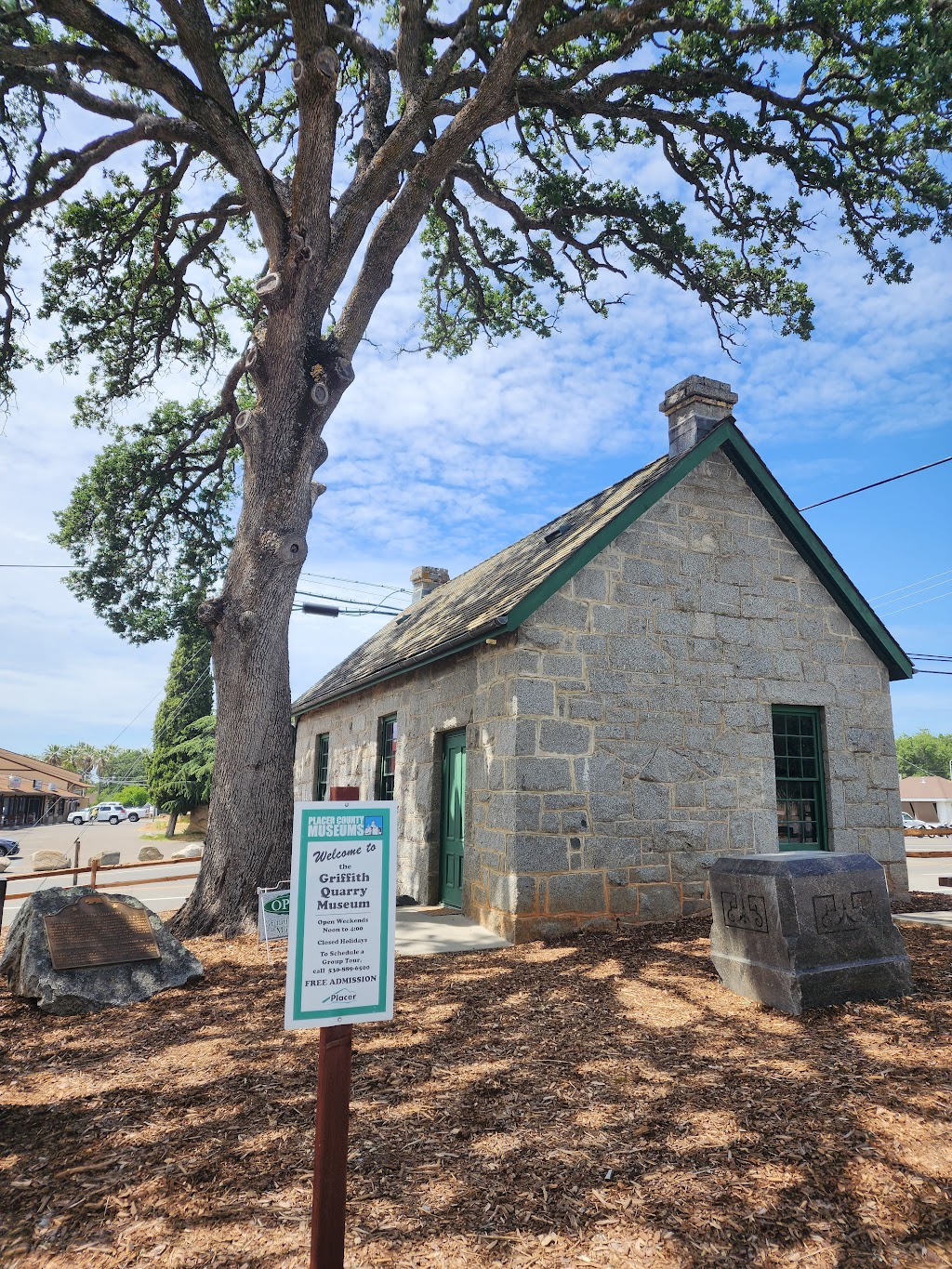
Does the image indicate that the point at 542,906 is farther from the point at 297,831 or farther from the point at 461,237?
the point at 461,237

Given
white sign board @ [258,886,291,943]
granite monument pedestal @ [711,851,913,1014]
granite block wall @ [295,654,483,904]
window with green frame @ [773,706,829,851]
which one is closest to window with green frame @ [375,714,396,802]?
granite block wall @ [295,654,483,904]

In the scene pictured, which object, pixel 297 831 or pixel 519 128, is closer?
pixel 297 831

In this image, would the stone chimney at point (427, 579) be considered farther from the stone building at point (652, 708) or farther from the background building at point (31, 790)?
the background building at point (31, 790)

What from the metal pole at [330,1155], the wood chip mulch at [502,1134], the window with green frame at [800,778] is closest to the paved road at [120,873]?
the wood chip mulch at [502,1134]

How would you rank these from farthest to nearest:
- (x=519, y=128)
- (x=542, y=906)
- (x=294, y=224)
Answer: (x=519, y=128) → (x=294, y=224) → (x=542, y=906)

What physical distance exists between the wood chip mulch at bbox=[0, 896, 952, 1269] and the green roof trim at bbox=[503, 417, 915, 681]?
469 cm

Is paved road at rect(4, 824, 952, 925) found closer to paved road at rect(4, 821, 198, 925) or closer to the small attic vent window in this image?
paved road at rect(4, 821, 198, 925)

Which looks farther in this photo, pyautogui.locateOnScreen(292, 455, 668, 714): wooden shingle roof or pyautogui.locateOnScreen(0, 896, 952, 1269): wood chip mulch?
pyautogui.locateOnScreen(292, 455, 668, 714): wooden shingle roof

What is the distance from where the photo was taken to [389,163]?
34.1 ft

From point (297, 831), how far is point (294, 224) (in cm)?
940

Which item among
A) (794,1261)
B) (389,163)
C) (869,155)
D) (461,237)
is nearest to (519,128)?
(461,237)

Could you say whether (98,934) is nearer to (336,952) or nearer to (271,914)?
(271,914)

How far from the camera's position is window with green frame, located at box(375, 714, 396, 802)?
1305cm

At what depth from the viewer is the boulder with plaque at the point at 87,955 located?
6074 mm
